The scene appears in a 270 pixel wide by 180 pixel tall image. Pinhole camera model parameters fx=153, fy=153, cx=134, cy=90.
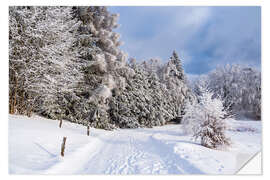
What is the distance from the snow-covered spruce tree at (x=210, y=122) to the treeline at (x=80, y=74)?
984mm

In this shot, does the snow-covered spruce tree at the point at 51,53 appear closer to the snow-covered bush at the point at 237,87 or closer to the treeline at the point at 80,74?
the treeline at the point at 80,74

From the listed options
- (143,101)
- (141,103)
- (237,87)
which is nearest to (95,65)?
(237,87)

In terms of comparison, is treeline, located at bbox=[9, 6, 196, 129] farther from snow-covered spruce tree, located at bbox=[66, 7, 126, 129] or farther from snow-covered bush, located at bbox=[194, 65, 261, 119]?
snow-covered bush, located at bbox=[194, 65, 261, 119]

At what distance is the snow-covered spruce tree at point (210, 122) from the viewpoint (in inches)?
176

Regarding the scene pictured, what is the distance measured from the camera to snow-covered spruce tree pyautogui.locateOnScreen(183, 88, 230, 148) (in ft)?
14.7

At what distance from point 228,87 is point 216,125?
1207mm

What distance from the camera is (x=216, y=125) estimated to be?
4.61 m

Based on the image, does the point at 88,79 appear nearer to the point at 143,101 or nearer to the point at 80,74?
the point at 80,74

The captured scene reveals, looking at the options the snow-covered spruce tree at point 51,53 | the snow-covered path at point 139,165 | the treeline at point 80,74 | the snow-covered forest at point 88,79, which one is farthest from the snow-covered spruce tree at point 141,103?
the snow-covered path at point 139,165

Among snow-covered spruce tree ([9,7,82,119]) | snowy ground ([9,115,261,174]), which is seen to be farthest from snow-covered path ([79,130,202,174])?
snow-covered spruce tree ([9,7,82,119])

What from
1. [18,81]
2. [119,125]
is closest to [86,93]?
[18,81]

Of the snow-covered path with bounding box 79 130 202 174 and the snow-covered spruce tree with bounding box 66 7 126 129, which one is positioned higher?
the snow-covered spruce tree with bounding box 66 7 126 129

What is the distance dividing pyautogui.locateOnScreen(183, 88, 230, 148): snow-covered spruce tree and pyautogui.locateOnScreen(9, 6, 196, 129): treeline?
984 mm
